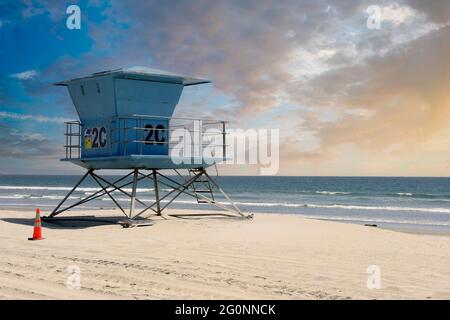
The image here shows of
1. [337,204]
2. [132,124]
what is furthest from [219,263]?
[337,204]

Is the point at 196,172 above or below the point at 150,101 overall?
below

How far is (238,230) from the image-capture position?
15336 millimetres

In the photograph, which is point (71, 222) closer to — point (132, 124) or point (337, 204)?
point (132, 124)

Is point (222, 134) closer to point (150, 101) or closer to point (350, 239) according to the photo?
point (150, 101)

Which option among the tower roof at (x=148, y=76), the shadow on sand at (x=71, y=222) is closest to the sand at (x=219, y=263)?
the shadow on sand at (x=71, y=222)

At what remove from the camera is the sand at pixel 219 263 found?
761cm

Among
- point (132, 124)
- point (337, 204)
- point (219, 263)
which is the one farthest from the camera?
point (337, 204)

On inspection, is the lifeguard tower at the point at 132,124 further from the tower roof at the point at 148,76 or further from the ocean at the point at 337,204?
the ocean at the point at 337,204

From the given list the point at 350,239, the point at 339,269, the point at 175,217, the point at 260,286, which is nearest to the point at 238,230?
the point at 350,239

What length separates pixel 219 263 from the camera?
980cm

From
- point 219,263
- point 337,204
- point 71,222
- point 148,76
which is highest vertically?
point 148,76

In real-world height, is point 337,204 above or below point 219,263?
below
